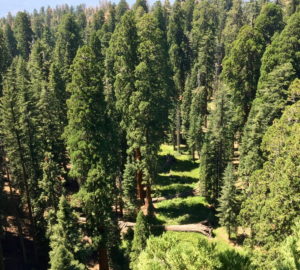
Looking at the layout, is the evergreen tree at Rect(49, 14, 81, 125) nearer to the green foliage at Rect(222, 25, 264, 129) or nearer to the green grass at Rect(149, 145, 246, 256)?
the green grass at Rect(149, 145, 246, 256)

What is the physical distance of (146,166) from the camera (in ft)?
101

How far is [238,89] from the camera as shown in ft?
152

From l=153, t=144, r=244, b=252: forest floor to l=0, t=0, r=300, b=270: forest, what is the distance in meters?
0.17

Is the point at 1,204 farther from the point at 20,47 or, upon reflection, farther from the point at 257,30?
the point at 20,47

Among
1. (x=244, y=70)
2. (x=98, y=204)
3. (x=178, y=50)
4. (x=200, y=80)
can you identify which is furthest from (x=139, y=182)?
(x=178, y=50)

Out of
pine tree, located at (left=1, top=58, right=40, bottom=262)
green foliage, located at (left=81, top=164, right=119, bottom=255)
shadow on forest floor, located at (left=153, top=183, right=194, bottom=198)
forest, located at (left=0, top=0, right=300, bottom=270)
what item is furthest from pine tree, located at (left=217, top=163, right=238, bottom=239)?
pine tree, located at (left=1, top=58, right=40, bottom=262)

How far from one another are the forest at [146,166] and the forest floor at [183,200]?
0.17 meters

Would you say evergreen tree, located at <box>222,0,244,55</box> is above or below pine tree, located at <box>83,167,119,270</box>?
above

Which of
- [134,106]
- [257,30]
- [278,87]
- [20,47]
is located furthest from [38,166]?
[20,47]

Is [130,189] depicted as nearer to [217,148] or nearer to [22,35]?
[217,148]

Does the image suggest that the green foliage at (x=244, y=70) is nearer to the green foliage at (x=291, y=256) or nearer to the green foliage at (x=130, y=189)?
the green foliage at (x=130, y=189)

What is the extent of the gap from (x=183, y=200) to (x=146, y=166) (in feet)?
28.7

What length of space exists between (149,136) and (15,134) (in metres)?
12.4

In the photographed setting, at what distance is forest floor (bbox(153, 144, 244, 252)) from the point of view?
106 feet
